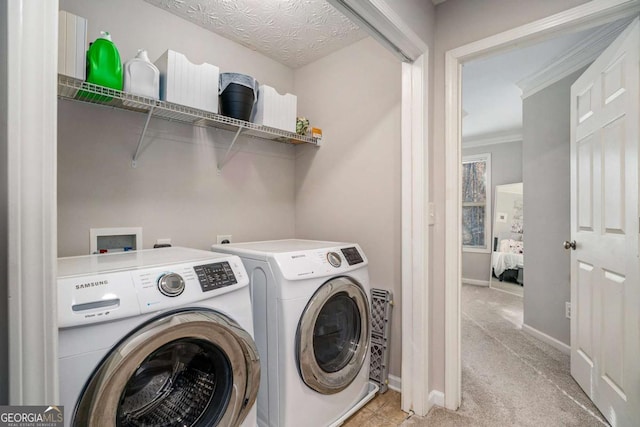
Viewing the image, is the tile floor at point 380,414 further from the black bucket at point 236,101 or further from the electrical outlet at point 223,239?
the black bucket at point 236,101

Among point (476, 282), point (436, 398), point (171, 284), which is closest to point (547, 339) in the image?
point (436, 398)

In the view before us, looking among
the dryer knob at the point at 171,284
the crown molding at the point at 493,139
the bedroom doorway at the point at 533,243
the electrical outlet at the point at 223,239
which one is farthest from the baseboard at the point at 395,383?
the crown molding at the point at 493,139

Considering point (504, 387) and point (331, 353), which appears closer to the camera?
point (331, 353)

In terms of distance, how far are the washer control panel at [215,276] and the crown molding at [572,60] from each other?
2.74m

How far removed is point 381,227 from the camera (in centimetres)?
207

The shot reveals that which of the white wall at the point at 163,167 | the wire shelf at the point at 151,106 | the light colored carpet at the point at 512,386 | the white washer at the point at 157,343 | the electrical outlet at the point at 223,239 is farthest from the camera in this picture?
the electrical outlet at the point at 223,239

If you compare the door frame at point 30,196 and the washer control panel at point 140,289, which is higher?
the door frame at point 30,196

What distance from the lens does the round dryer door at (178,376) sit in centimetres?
89

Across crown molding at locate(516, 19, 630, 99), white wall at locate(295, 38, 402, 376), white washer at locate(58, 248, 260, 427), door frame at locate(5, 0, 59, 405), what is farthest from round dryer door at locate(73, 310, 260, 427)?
crown molding at locate(516, 19, 630, 99)

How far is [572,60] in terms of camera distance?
2.48 metres

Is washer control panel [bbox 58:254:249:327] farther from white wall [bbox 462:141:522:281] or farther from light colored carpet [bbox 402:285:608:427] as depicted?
white wall [bbox 462:141:522:281]

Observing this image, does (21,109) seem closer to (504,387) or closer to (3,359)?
(3,359)

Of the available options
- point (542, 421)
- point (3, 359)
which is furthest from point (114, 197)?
point (542, 421)

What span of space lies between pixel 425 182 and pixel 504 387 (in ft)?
4.74
